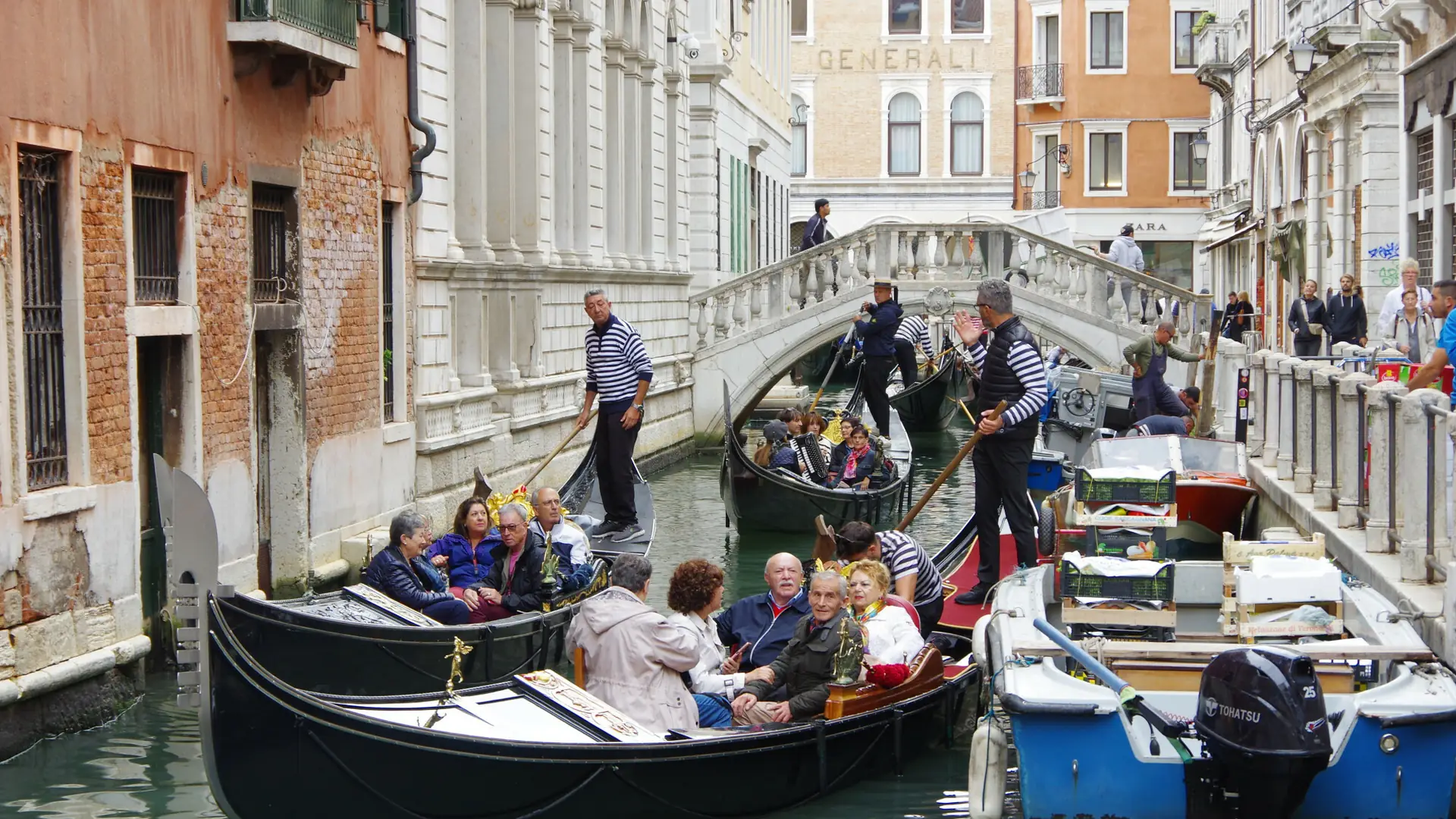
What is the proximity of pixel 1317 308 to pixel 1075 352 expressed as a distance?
3.21 metres

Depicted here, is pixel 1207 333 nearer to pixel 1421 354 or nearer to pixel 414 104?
pixel 1421 354

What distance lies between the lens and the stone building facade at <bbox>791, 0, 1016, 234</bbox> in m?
31.2

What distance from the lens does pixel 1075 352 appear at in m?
15.6

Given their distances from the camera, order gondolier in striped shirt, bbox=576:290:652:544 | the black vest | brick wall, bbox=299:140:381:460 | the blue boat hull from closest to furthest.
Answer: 1. the blue boat hull
2. the black vest
3. brick wall, bbox=299:140:381:460
4. gondolier in striped shirt, bbox=576:290:652:544

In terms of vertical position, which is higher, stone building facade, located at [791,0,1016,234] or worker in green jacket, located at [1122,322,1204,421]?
stone building facade, located at [791,0,1016,234]

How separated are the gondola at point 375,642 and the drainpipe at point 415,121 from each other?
3.04 meters

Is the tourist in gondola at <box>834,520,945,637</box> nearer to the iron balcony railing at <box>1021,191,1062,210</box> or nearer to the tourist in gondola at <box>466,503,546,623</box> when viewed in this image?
the tourist in gondola at <box>466,503,546,623</box>

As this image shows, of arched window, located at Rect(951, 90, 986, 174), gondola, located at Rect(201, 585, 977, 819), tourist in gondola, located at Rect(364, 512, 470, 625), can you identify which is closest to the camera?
gondola, located at Rect(201, 585, 977, 819)

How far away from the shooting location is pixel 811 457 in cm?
1110

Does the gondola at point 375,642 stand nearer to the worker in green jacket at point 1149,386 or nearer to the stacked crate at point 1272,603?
the stacked crate at point 1272,603

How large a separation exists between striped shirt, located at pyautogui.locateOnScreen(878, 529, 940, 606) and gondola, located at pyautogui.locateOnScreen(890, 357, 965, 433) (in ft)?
37.4

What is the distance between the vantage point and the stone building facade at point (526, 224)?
32.3 feet

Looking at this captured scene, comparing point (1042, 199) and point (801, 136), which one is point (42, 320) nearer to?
point (1042, 199)

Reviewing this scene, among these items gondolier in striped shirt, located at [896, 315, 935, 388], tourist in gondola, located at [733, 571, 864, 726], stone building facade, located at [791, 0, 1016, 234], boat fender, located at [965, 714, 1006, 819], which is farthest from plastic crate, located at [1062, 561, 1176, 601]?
stone building facade, located at [791, 0, 1016, 234]
